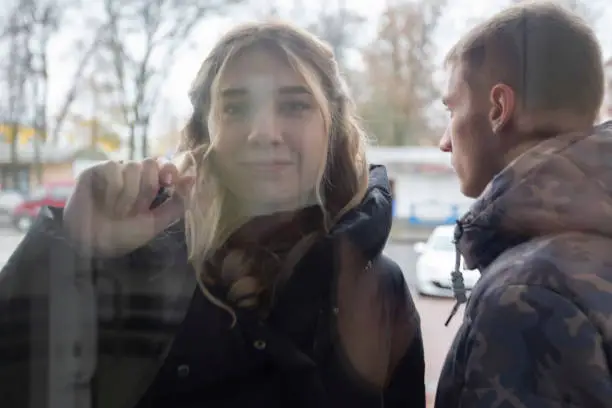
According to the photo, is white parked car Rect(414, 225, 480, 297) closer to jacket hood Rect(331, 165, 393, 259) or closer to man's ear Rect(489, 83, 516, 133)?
jacket hood Rect(331, 165, 393, 259)

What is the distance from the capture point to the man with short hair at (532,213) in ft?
2.82

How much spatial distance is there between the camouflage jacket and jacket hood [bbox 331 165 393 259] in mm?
228

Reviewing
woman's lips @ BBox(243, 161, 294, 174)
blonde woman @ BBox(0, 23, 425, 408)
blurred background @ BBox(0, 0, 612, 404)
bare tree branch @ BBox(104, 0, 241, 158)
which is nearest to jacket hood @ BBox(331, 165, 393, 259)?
blonde woman @ BBox(0, 23, 425, 408)

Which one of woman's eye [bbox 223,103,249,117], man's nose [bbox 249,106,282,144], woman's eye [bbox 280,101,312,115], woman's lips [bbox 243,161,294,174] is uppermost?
woman's eye [bbox 280,101,312,115]

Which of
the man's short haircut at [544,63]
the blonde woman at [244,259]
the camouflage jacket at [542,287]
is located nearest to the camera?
the camouflage jacket at [542,287]

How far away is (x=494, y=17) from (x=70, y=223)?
30.3 inches

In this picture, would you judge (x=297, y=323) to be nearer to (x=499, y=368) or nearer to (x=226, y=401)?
(x=226, y=401)

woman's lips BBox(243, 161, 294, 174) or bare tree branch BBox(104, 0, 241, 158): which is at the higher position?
bare tree branch BBox(104, 0, 241, 158)

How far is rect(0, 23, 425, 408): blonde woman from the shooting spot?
115cm

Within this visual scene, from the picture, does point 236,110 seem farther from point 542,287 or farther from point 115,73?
point 542,287

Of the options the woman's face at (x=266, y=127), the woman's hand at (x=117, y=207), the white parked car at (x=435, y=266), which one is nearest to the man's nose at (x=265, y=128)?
the woman's face at (x=266, y=127)

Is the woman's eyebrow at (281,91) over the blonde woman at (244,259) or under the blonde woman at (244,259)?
over

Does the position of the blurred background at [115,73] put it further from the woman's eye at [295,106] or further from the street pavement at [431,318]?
the woman's eye at [295,106]

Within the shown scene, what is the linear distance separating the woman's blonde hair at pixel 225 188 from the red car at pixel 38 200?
0.86ft
